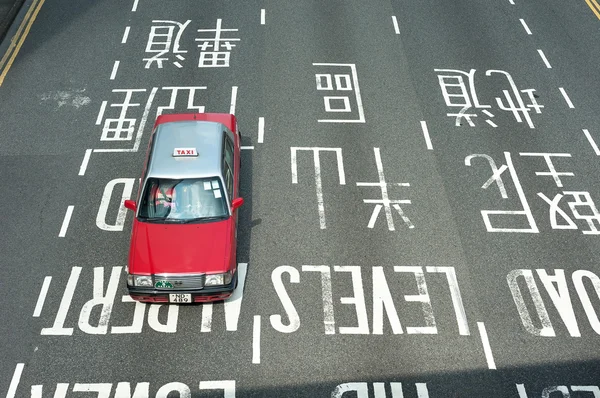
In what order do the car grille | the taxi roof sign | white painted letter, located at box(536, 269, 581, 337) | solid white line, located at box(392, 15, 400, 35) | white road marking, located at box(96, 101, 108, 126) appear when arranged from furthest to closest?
solid white line, located at box(392, 15, 400, 35)
white road marking, located at box(96, 101, 108, 126)
the taxi roof sign
white painted letter, located at box(536, 269, 581, 337)
the car grille

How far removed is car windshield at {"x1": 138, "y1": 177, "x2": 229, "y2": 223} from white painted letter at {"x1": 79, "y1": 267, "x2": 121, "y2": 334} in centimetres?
122

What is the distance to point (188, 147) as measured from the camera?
39.4 ft

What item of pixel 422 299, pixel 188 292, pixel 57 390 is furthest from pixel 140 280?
pixel 422 299

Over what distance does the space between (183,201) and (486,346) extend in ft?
17.5

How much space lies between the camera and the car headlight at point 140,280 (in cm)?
1046

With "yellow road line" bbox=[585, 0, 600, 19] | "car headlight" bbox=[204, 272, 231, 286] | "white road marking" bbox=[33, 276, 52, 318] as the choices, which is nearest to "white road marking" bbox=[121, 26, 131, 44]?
"white road marking" bbox=[33, 276, 52, 318]

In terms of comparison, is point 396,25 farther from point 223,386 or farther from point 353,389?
point 223,386

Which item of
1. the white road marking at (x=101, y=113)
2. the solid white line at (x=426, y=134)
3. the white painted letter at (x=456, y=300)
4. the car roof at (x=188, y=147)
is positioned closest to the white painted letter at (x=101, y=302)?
the car roof at (x=188, y=147)

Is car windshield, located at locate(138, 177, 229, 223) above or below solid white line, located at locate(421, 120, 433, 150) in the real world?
below

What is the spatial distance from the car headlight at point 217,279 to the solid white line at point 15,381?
293 cm

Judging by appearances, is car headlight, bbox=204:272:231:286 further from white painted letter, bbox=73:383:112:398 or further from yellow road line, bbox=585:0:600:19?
yellow road line, bbox=585:0:600:19

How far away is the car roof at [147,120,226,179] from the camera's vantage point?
11.5 metres

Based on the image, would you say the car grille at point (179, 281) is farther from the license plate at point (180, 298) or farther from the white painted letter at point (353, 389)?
the white painted letter at point (353, 389)

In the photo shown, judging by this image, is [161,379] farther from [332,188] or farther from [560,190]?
[560,190]
